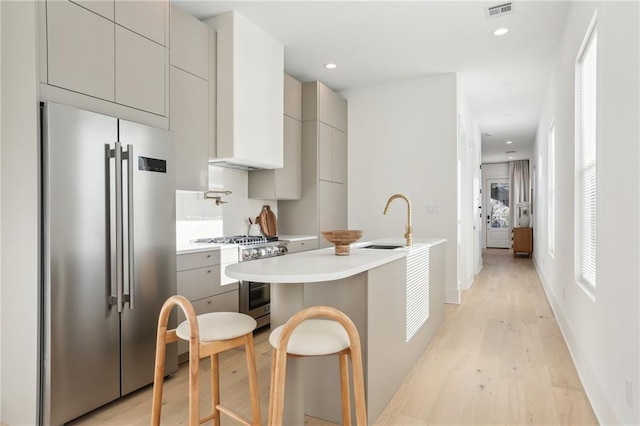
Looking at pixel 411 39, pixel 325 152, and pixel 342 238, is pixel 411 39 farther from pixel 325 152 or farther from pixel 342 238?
pixel 342 238

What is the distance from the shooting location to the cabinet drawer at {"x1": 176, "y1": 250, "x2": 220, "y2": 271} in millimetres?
2887

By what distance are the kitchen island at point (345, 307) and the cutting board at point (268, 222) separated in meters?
2.10

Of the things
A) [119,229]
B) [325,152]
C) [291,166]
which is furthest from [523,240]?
[119,229]

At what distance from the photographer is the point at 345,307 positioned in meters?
2.09

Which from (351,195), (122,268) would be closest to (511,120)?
(351,195)

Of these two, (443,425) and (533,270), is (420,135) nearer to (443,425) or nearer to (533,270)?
(443,425)

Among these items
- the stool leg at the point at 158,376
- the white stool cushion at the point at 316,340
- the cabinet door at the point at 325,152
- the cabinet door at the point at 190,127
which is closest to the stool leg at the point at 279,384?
the white stool cushion at the point at 316,340

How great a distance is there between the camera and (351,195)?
5504mm

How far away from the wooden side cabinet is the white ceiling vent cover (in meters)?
7.59

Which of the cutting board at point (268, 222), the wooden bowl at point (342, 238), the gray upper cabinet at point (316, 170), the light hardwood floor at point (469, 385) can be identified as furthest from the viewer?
the gray upper cabinet at point (316, 170)

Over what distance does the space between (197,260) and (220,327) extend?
1.43 metres

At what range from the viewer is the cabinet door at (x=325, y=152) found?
4.82 meters

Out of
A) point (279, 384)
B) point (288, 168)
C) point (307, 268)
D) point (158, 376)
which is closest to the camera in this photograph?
point (279, 384)

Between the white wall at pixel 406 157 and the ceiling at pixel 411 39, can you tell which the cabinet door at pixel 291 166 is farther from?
the white wall at pixel 406 157
